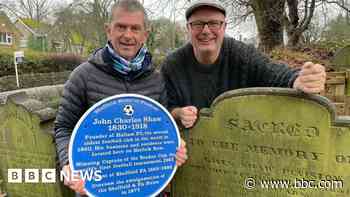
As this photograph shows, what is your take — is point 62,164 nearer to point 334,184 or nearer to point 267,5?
point 334,184

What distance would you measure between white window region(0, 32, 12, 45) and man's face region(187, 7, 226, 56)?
4558 cm

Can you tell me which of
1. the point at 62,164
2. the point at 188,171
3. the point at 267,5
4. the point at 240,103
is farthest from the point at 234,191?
the point at 267,5

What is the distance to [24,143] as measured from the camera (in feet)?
10.7

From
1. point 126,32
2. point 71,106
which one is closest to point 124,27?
point 126,32

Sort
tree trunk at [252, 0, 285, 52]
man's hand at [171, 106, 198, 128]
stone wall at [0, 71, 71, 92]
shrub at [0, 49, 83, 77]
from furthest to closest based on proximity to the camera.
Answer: shrub at [0, 49, 83, 77], stone wall at [0, 71, 71, 92], tree trunk at [252, 0, 285, 52], man's hand at [171, 106, 198, 128]

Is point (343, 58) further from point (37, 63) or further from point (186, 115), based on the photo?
point (37, 63)

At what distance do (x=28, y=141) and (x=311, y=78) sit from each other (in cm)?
243

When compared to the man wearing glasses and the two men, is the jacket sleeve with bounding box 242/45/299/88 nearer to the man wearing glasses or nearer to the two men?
the man wearing glasses

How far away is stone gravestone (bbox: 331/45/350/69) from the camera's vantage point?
27.2 feet

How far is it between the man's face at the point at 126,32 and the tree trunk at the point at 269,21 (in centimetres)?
1106

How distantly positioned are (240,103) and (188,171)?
71 centimetres

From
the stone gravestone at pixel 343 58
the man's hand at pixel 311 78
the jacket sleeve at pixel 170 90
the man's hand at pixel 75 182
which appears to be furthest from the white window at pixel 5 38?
the man's hand at pixel 311 78
